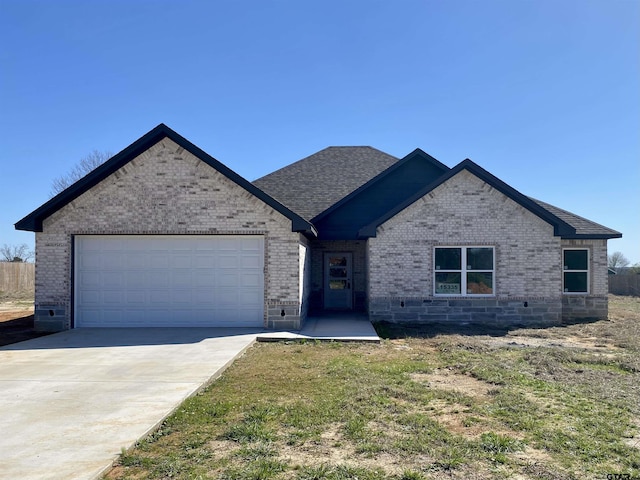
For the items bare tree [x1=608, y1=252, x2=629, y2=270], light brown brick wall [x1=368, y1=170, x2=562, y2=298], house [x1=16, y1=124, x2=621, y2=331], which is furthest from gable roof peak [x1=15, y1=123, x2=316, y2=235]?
bare tree [x1=608, y1=252, x2=629, y2=270]

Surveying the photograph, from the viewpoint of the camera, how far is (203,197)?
12.2 metres

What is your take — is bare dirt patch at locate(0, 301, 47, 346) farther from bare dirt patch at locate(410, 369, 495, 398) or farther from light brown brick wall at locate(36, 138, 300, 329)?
bare dirt patch at locate(410, 369, 495, 398)

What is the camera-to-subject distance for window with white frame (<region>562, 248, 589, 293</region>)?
49.3ft

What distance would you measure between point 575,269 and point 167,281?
45.1ft

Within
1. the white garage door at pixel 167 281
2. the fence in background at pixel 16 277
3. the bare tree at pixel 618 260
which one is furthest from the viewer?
the bare tree at pixel 618 260

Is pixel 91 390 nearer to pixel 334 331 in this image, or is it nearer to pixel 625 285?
pixel 334 331

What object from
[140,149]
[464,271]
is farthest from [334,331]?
[140,149]

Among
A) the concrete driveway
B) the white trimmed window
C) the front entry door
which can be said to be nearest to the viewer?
the concrete driveway

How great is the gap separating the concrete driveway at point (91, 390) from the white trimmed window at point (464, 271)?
6.34 metres

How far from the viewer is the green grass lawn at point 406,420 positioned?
4.04 m

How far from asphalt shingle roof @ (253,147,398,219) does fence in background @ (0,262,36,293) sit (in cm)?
1862

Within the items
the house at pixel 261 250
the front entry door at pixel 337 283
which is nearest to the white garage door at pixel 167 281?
the house at pixel 261 250

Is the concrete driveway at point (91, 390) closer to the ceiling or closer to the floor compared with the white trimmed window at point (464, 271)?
closer to the floor

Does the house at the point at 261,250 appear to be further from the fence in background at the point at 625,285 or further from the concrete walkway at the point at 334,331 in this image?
the fence in background at the point at 625,285
